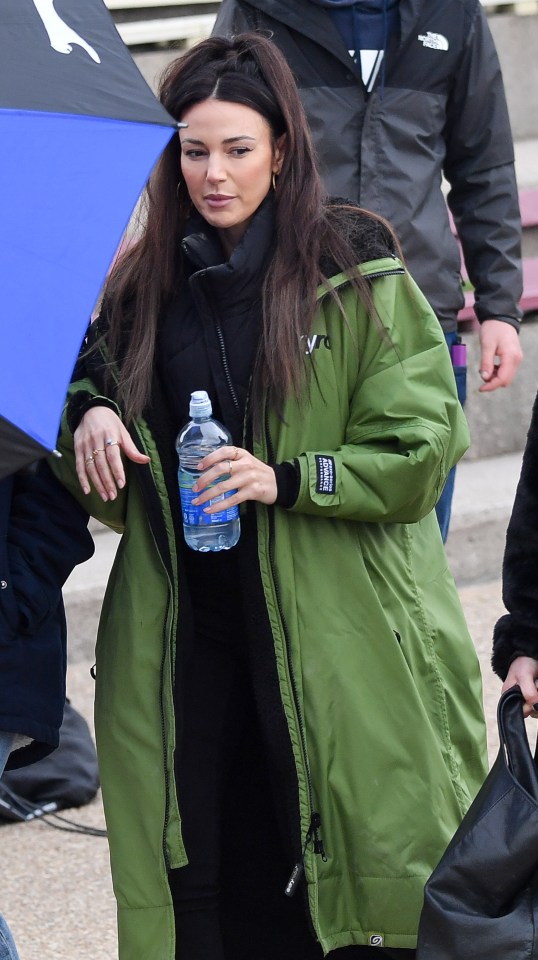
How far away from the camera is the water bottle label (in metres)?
2.76

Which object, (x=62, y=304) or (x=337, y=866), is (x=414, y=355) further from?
(x=337, y=866)

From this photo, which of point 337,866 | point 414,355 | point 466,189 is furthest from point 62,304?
point 466,189

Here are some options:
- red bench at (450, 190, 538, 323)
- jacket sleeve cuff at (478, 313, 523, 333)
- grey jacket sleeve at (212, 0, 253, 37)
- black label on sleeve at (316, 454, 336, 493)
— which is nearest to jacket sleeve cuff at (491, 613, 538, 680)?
black label on sleeve at (316, 454, 336, 493)

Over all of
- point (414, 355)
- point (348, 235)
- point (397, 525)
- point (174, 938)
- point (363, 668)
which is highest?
point (348, 235)

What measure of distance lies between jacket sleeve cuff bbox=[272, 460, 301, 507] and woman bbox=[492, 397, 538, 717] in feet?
1.31

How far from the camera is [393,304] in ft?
9.57

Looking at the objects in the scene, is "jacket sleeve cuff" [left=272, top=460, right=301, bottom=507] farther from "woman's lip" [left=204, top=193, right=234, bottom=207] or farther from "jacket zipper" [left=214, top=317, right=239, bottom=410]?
"woman's lip" [left=204, top=193, right=234, bottom=207]

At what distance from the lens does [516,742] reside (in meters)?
2.51

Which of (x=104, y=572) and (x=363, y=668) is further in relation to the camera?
(x=104, y=572)

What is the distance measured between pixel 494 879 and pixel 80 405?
118 centimetres

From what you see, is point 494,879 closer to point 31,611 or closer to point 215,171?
point 31,611

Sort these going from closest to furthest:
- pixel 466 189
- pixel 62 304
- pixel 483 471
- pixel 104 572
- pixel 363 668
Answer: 1. pixel 62 304
2. pixel 363 668
3. pixel 466 189
4. pixel 104 572
5. pixel 483 471

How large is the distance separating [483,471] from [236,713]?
381 centimetres

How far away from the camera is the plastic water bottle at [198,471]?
2791 millimetres
